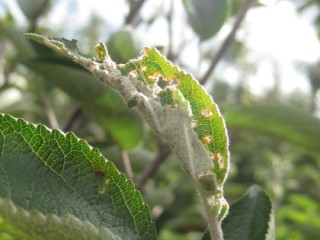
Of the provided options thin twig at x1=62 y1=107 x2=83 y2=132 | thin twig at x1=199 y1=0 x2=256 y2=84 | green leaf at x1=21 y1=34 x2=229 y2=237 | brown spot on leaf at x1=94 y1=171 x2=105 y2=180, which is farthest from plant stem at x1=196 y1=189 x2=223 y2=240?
thin twig at x1=62 y1=107 x2=83 y2=132

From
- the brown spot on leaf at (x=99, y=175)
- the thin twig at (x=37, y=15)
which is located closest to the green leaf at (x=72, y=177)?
the brown spot on leaf at (x=99, y=175)

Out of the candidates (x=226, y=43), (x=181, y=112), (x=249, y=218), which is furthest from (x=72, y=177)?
(x=226, y=43)

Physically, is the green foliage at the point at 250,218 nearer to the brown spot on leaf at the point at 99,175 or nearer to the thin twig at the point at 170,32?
the brown spot on leaf at the point at 99,175

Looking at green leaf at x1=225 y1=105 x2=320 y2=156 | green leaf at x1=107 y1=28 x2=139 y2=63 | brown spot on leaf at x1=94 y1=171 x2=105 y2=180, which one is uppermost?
green leaf at x1=107 y1=28 x2=139 y2=63

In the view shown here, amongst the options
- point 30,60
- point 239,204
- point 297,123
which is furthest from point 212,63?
point 239,204

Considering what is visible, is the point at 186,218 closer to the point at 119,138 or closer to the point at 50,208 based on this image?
the point at 119,138

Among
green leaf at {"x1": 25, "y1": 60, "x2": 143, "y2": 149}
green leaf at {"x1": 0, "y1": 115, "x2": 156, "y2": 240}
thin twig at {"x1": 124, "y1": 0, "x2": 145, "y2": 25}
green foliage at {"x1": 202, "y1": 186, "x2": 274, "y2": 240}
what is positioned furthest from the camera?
thin twig at {"x1": 124, "y1": 0, "x2": 145, "y2": 25}

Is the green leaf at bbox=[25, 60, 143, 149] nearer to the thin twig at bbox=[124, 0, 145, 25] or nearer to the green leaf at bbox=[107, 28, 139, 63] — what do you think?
the green leaf at bbox=[107, 28, 139, 63]
